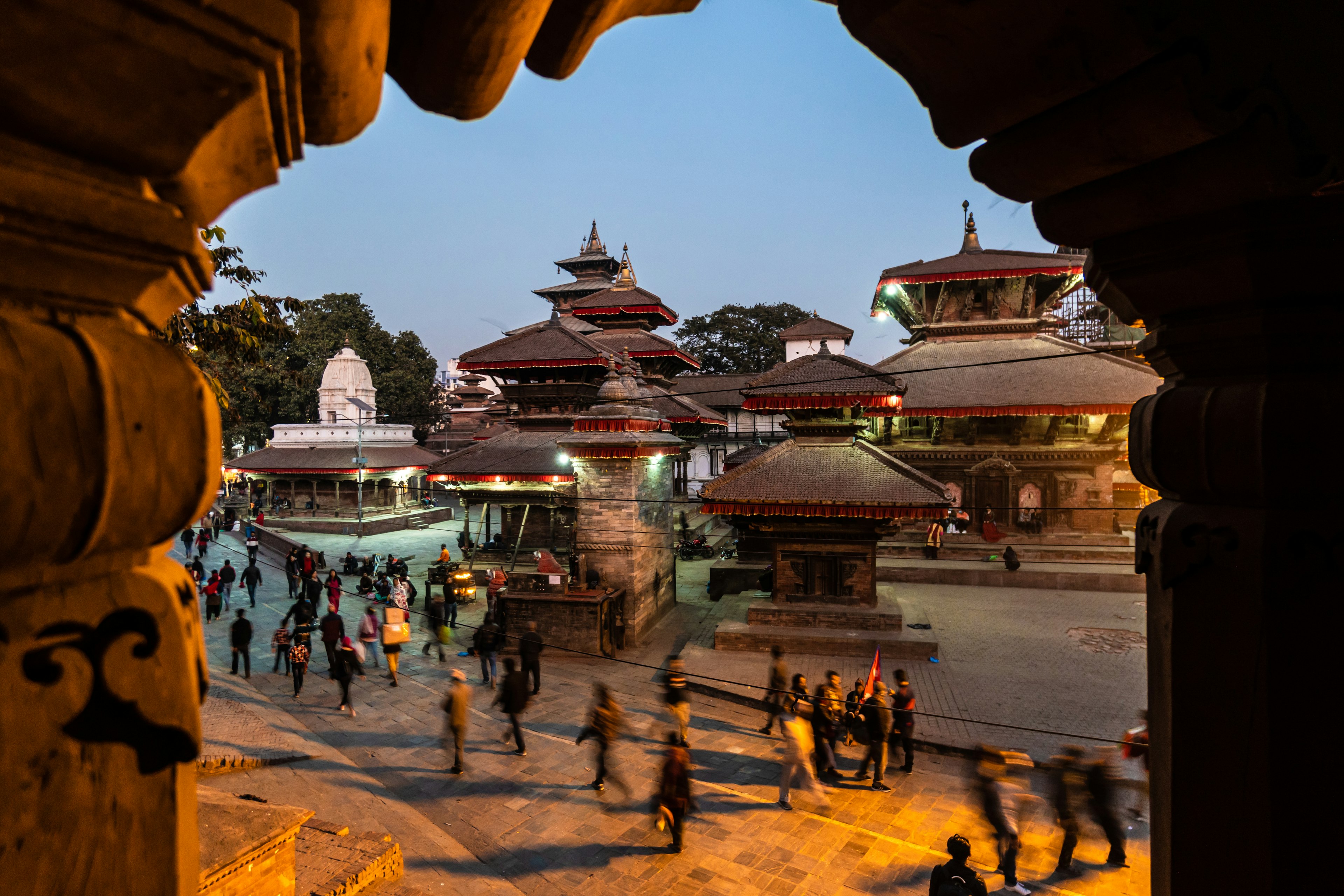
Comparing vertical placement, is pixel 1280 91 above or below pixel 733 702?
above

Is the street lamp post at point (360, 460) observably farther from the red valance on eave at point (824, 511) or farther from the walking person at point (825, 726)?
the walking person at point (825, 726)

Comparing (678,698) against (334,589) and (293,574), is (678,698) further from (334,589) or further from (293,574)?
(293,574)

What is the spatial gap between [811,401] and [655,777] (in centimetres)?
769

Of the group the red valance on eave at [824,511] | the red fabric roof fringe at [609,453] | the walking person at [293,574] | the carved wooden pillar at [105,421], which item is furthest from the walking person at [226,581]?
the carved wooden pillar at [105,421]

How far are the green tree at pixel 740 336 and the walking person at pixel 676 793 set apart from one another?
50.4m

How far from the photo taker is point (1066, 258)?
71.5 feet

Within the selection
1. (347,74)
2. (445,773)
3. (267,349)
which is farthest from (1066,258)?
(267,349)

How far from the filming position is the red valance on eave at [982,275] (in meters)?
21.3

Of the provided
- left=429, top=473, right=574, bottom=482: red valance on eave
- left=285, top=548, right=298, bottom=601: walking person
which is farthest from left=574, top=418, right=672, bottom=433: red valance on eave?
left=285, top=548, right=298, bottom=601: walking person

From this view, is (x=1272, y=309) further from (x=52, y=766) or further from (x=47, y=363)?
(x=52, y=766)

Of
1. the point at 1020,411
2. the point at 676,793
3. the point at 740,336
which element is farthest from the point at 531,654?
the point at 740,336

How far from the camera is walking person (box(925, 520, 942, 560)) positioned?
1950 centimetres

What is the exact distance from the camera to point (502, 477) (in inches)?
666

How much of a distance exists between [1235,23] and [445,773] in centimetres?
911
